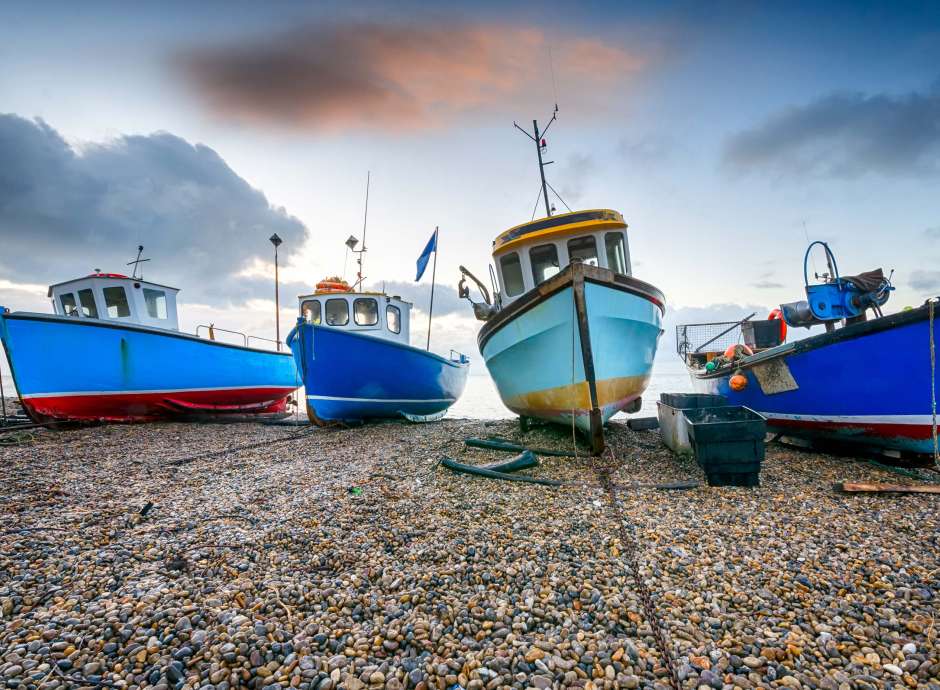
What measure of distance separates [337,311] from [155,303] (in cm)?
611

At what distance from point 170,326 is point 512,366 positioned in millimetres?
12100

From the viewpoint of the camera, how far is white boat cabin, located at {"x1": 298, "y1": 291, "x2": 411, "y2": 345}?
12.5m

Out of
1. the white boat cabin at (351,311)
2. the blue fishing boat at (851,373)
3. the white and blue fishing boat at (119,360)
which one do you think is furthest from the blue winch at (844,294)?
the white and blue fishing boat at (119,360)

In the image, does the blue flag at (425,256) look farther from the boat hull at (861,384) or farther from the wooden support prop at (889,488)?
the wooden support prop at (889,488)

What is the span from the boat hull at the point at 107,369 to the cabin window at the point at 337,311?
11.5 ft

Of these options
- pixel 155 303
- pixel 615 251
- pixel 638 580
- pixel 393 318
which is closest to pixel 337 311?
pixel 393 318

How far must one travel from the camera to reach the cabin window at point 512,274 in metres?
8.94

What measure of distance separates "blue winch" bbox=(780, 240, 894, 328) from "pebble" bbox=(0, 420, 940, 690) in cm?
266

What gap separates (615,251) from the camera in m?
8.66

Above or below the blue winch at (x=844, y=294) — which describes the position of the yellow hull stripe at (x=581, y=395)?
below

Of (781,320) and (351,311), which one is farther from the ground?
(351,311)

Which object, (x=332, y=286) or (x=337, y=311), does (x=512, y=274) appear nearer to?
(x=337, y=311)

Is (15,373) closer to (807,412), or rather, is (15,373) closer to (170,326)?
(170,326)

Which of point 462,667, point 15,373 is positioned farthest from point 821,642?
point 15,373
